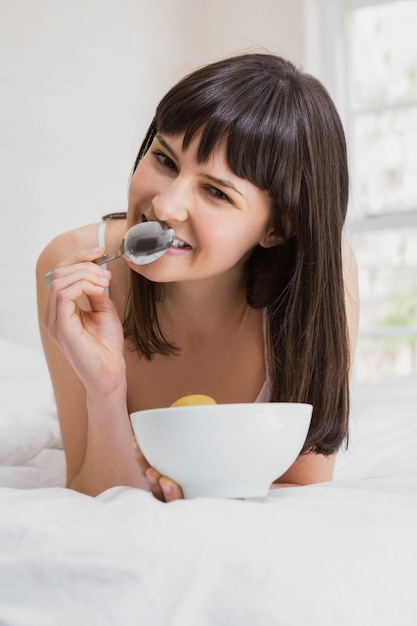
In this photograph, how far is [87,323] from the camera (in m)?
1.27

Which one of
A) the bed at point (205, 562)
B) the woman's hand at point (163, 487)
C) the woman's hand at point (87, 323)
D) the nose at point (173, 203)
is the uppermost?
the nose at point (173, 203)

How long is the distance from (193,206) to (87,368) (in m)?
0.27

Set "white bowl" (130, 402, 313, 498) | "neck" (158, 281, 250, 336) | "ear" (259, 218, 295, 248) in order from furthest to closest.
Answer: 1. "neck" (158, 281, 250, 336)
2. "ear" (259, 218, 295, 248)
3. "white bowl" (130, 402, 313, 498)

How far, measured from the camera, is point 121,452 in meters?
1.33

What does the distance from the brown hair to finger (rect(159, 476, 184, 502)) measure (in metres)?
0.43

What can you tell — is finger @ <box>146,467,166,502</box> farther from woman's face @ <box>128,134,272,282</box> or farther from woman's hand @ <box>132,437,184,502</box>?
woman's face @ <box>128,134,272,282</box>

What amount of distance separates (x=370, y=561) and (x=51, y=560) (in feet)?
0.92

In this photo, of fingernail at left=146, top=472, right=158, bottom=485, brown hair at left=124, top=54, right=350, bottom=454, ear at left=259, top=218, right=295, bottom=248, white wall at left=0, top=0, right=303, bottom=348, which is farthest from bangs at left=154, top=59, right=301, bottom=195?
white wall at left=0, top=0, right=303, bottom=348

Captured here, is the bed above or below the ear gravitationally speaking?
below

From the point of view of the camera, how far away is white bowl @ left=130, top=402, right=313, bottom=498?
0.88 meters

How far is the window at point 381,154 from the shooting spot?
12.9 ft

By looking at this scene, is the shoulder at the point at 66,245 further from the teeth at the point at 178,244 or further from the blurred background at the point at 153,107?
the blurred background at the point at 153,107

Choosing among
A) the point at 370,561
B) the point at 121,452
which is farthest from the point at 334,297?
the point at 370,561

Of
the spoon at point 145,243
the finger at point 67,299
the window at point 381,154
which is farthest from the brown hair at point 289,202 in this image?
the window at point 381,154
